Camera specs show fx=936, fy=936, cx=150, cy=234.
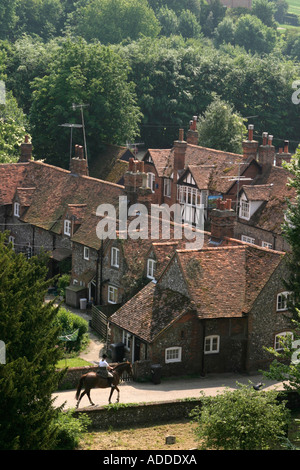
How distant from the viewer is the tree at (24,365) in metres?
36.5

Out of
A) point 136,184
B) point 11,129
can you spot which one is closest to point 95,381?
point 136,184

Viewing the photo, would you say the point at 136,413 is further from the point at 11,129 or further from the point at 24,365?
the point at 11,129

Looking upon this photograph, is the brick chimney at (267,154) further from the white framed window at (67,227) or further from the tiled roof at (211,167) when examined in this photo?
the white framed window at (67,227)

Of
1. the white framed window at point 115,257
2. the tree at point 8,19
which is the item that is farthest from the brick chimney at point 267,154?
the tree at point 8,19

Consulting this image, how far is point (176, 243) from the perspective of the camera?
58312 mm

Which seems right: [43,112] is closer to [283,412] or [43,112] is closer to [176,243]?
[176,243]

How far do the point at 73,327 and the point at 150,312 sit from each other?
6291 mm

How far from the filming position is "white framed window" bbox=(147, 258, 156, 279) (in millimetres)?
58350

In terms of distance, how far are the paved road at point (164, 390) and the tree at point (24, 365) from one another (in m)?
7.54
